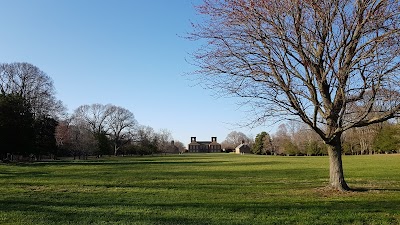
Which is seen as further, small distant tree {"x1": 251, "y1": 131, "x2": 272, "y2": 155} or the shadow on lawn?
small distant tree {"x1": 251, "y1": 131, "x2": 272, "y2": 155}

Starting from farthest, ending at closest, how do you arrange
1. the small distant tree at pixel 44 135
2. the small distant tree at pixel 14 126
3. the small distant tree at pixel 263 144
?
the small distant tree at pixel 263 144, the small distant tree at pixel 44 135, the small distant tree at pixel 14 126

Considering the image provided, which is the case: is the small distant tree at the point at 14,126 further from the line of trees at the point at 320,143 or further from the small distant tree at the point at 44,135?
the line of trees at the point at 320,143

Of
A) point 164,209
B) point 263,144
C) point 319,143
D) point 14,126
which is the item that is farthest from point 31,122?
point 263,144

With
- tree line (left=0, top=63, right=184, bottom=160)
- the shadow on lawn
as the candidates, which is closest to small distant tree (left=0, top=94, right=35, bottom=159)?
tree line (left=0, top=63, right=184, bottom=160)

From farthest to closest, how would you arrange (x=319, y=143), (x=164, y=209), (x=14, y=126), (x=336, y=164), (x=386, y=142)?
1. (x=319, y=143)
2. (x=386, y=142)
3. (x=14, y=126)
4. (x=336, y=164)
5. (x=164, y=209)

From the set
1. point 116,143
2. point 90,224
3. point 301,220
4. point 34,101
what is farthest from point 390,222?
point 116,143

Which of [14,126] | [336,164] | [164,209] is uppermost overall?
[14,126]

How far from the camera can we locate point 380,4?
11.4 metres

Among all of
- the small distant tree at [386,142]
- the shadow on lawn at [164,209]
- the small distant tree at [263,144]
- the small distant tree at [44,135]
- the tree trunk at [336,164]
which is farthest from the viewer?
the small distant tree at [263,144]

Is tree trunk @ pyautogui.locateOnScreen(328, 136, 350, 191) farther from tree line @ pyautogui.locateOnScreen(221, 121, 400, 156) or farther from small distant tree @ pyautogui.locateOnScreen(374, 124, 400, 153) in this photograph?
small distant tree @ pyautogui.locateOnScreen(374, 124, 400, 153)

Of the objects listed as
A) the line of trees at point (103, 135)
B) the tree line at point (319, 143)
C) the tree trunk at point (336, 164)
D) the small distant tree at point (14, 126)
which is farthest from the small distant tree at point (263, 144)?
the tree trunk at point (336, 164)

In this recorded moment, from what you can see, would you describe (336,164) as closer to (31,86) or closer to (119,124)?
(31,86)

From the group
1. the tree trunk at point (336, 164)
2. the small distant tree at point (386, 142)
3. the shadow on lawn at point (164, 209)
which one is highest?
the small distant tree at point (386, 142)

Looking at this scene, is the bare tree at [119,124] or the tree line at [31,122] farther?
the bare tree at [119,124]
